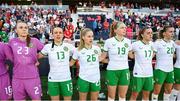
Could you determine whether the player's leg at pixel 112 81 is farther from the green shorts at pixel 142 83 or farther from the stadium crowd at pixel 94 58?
the green shorts at pixel 142 83

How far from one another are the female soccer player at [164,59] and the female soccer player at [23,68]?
2.31m

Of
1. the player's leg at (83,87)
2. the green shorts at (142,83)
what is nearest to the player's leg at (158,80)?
the green shorts at (142,83)

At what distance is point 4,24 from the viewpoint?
19859mm

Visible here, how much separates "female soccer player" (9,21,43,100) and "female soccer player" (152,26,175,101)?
91.1 inches

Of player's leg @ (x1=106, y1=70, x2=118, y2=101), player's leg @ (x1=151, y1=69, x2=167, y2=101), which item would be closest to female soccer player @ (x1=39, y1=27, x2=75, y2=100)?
player's leg @ (x1=106, y1=70, x2=118, y2=101)

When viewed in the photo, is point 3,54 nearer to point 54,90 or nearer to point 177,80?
point 54,90

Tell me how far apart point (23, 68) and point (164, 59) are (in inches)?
104

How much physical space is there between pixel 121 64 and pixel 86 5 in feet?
83.5

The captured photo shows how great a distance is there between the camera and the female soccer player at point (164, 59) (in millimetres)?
6336

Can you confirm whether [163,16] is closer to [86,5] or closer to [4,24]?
[86,5]

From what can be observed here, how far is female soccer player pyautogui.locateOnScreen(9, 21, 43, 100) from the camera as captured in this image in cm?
529

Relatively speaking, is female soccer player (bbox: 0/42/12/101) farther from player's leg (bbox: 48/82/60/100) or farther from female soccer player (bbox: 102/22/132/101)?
female soccer player (bbox: 102/22/132/101)

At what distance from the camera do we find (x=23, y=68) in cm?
531

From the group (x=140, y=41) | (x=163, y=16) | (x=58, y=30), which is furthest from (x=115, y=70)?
(x=163, y=16)
